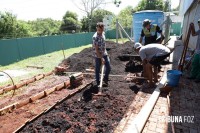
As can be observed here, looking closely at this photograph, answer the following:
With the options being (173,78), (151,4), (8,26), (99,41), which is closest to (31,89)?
(99,41)

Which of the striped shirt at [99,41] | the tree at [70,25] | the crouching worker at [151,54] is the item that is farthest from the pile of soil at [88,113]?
the tree at [70,25]

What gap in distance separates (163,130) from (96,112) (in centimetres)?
137

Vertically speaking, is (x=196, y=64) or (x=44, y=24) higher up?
(x=44, y=24)

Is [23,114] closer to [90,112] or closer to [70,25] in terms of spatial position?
[90,112]

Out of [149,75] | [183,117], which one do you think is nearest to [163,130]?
[183,117]

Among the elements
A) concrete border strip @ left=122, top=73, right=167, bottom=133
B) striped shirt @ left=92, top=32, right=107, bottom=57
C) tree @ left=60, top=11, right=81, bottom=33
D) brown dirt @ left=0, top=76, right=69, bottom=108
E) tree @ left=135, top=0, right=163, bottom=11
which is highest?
tree @ left=135, top=0, right=163, bottom=11

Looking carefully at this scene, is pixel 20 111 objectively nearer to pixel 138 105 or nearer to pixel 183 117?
pixel 138 105

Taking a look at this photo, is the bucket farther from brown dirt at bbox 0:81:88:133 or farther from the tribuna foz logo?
brown dirt at bbox 0:81:88:133

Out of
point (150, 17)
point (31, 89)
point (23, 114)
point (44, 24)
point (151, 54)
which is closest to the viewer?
point (23, 114)

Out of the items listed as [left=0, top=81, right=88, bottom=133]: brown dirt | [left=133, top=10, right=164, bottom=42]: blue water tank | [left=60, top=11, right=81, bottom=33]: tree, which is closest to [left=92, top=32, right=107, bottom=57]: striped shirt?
[left=0, top=81, right=88, bottom=133]: brown dirt

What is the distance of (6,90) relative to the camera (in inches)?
217

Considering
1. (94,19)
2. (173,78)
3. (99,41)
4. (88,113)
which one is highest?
(94,19)

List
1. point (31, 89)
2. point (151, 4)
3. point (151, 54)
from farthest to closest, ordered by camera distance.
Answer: point (151, 4) → point (31, 89) → point (151, 54)

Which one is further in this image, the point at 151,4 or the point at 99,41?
the point at 151,4
